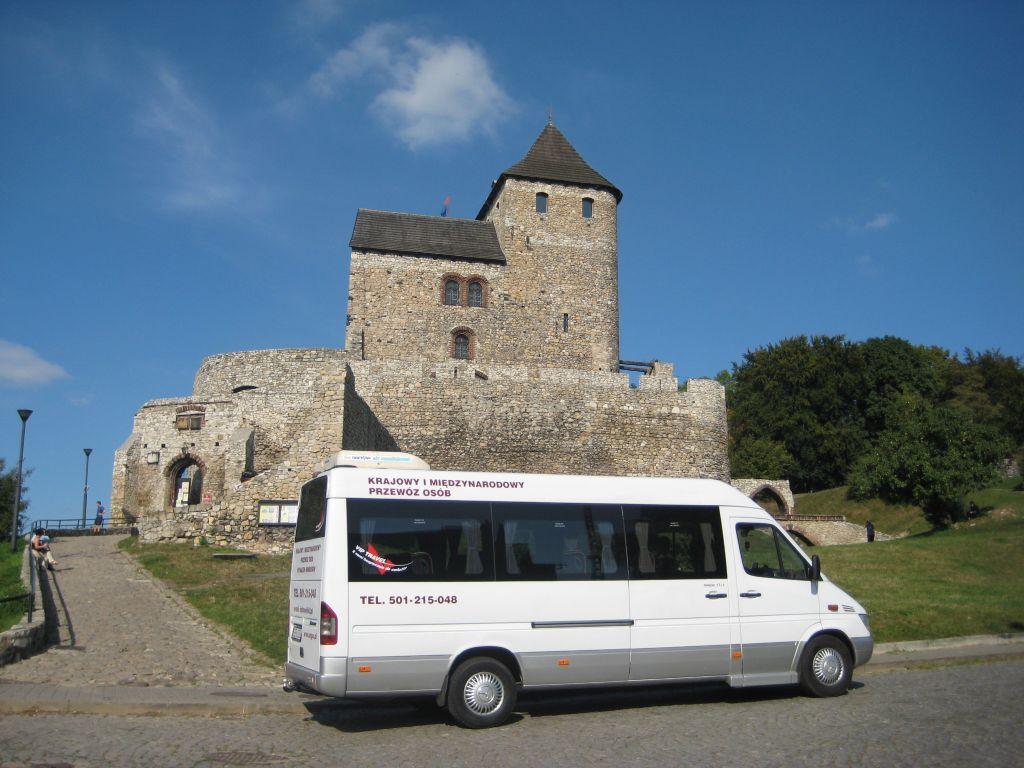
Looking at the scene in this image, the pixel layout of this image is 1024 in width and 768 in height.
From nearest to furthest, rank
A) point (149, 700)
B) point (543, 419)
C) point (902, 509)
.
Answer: point (149, 700) < point (543, 419) < point (902, 509)

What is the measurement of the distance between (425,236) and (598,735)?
32.2 meters

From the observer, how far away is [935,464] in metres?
35.6

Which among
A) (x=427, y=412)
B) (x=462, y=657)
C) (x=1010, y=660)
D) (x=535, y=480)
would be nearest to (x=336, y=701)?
(x=462, y=657)

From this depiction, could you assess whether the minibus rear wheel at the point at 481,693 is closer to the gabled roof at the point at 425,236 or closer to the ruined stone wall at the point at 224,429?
the ruined stone wall at the point at 224,429

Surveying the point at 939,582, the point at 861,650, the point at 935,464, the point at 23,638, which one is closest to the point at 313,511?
the point at 23,638

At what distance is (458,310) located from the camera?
36.3 m

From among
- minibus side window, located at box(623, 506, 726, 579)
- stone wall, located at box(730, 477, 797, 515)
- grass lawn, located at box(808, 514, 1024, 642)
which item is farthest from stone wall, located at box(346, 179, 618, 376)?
minibus side window, located at box(623, 506, 726, 579)

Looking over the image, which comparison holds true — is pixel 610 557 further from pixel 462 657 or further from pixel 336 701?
pixel 336 701

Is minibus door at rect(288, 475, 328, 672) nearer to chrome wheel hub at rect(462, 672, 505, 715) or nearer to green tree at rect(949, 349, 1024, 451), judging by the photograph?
chrome wheel hub at rect(462, 672, 505, 715)

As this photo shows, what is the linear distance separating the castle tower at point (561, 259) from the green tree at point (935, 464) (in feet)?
44.3

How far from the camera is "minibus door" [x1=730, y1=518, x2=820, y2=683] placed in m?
9.07

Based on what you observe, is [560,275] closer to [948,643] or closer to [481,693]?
[948,643]

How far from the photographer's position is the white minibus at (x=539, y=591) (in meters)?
7.79

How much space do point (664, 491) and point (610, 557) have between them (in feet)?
3.63
